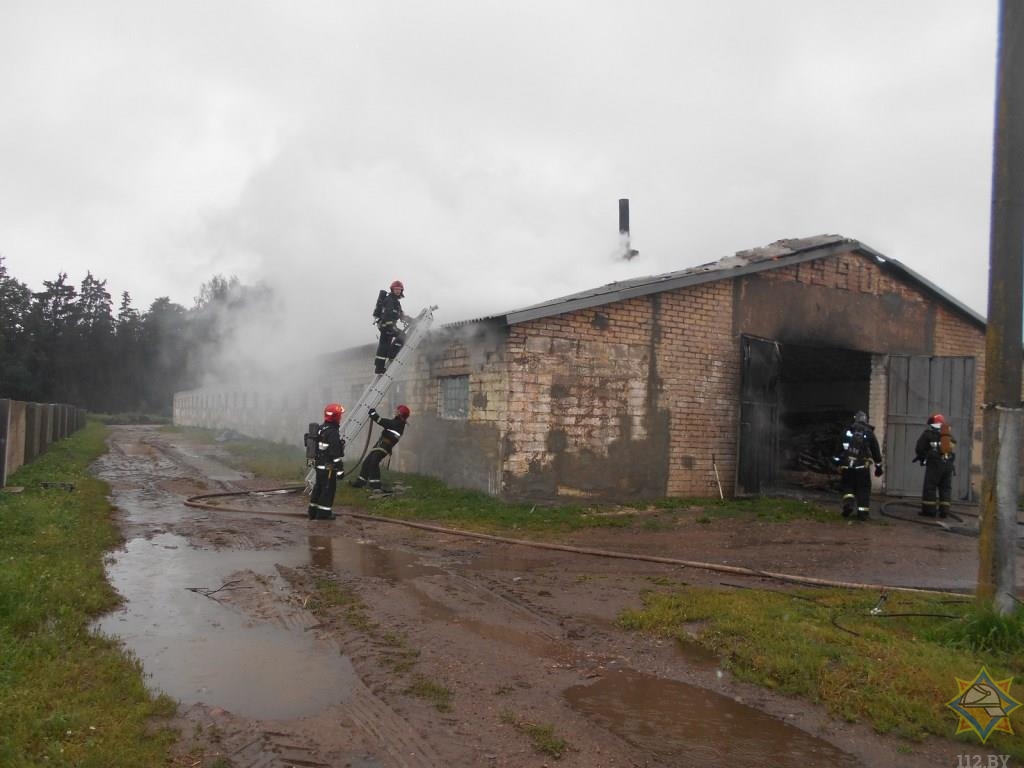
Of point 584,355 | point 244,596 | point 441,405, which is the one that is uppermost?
point 584,355

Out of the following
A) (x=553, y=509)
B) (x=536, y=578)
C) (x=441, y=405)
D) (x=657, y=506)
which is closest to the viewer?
(x=536, y=578)

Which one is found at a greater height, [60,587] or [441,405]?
[441,405]

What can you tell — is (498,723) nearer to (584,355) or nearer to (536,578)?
(536,578)

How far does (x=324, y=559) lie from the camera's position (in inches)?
321

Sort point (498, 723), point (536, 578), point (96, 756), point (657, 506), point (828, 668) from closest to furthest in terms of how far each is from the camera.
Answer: point (96, 756)
point (498, 723)
point (828, 668)
point (536, 578)
point (657, 506)

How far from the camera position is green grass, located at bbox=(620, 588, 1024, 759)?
14.0ft

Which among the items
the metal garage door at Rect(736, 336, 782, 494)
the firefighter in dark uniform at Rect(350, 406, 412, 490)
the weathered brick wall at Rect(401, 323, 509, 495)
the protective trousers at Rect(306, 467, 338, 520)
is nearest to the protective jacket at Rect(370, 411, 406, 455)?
the firefighter in dark uniform at Rect(350, 406, 412, 490)

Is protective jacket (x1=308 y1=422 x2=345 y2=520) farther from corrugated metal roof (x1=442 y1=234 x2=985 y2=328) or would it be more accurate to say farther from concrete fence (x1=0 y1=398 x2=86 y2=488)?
concrete fence (x1=0 y1=398 x2=86 y2=488)

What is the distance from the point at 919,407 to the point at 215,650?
13531 millimetres

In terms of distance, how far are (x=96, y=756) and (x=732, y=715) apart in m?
3.38

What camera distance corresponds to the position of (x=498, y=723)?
4074 millimetres

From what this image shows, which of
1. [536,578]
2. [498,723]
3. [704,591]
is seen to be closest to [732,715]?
[498,723]

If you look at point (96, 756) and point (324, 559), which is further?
point (324, 559)

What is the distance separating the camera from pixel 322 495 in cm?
1067
